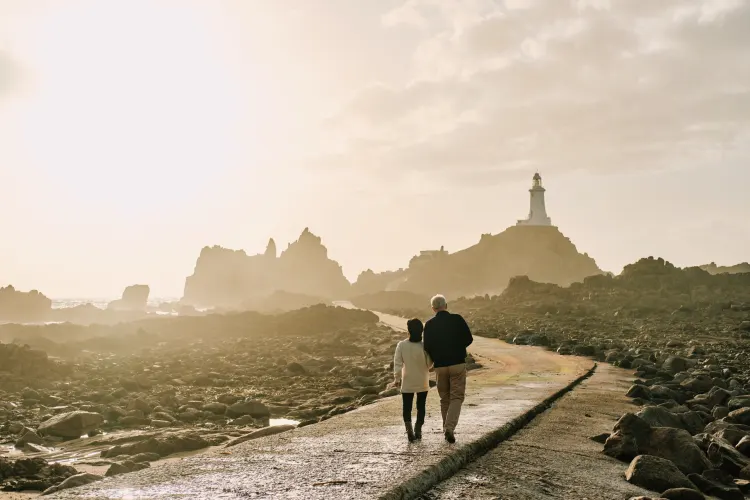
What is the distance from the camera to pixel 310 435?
33.5 ft

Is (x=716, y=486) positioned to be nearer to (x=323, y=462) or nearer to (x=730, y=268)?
(x=323, y=462)

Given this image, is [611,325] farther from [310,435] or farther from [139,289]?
[139,289]

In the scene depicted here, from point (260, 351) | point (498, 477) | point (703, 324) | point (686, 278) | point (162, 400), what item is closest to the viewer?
point (498, 477)

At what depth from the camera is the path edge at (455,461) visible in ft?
21.4

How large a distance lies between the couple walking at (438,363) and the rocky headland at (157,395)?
14.5 feet

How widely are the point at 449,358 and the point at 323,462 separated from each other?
7.62 feet

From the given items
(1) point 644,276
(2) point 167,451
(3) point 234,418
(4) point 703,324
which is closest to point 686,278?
(1) point 644,276

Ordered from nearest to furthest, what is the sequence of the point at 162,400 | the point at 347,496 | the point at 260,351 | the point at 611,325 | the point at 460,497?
the point at 347,496
the point at 460,497
the point at 162,400
the point at 260,351
the point at 611,325

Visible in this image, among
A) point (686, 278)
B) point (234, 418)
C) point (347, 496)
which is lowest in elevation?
point (234, 418)

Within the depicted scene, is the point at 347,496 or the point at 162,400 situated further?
the point at 162,400

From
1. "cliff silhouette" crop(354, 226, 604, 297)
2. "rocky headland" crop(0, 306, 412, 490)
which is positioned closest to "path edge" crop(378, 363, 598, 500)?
"rocky headland" crop(0, 306, 412, 490)

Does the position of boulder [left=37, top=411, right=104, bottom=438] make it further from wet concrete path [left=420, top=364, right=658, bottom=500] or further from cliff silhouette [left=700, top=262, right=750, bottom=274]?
cliff silhouette [left=700, top=262, right=750, bottom=274]

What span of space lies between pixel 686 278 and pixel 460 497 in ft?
189

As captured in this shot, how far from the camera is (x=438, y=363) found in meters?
8.89
